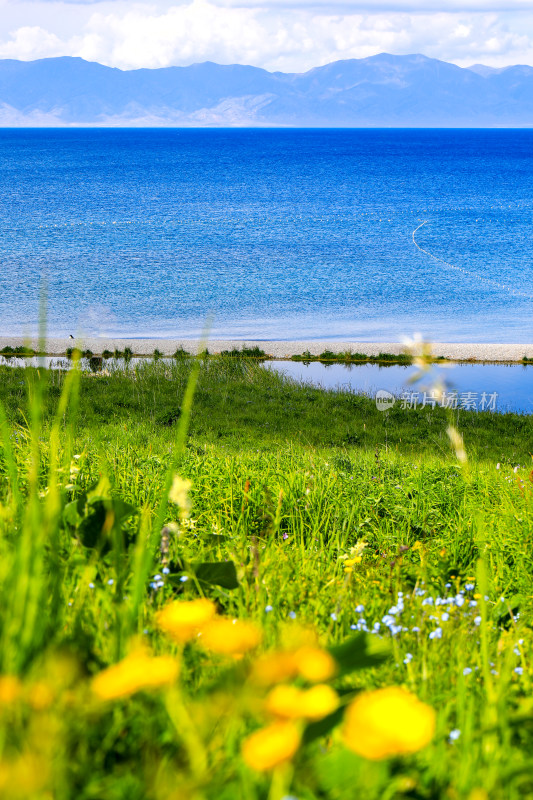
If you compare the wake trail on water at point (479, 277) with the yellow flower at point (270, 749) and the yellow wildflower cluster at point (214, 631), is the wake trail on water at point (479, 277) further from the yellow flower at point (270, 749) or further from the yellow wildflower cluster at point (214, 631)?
the yellow flower at point (270, 749)

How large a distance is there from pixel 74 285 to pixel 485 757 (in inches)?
1431

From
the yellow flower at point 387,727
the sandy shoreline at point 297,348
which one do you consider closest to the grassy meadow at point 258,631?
the yellow flower at point 387,727

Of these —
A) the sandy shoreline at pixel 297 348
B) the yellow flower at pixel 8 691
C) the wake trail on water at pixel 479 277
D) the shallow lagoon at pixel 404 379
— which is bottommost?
the shallow lagoon at pixel 404 379

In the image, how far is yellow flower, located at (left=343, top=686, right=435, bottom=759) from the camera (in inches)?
31.3

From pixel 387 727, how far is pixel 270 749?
14 centimetres

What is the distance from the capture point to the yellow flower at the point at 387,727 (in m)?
0.79

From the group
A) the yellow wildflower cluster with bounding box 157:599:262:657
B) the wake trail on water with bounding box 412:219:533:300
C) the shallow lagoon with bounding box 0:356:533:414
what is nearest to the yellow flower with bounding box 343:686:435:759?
the yellow wildflower cluster with bounding box 157:599:262:657

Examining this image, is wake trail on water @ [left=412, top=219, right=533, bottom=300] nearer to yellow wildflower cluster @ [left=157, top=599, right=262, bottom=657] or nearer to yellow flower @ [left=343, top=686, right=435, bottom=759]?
yellow wildflower cluster @ [left=157, top=599, right=262, bottom=657]

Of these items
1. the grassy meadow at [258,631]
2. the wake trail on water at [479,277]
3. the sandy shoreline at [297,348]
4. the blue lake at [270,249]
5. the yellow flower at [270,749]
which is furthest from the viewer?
the wake trail on water at [479,277]

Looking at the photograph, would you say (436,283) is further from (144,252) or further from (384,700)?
(384,700)

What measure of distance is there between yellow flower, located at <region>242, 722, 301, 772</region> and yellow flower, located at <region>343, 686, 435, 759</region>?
7 centimetres

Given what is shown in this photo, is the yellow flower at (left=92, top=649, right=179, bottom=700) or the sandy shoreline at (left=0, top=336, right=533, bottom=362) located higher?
the sandy shoreline at (left=0, top=336, right=533, bottom=362)

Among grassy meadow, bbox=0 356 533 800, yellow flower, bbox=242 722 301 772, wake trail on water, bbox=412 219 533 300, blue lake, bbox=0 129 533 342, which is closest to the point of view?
yellow flower, bbox=242 722 301 772

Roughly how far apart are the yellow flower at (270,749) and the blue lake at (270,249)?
4.44 feet
